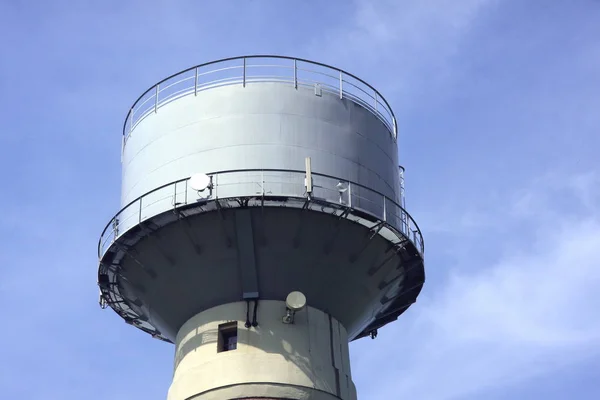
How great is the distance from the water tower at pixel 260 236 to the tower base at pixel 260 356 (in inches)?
1.1

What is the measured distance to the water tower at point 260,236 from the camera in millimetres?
21375

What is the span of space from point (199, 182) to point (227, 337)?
366 centimetres

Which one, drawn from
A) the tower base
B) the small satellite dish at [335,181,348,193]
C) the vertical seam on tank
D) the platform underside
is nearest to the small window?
the tower base

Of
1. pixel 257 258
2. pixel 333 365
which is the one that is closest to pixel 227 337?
pixel 257 258

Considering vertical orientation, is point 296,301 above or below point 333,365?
above

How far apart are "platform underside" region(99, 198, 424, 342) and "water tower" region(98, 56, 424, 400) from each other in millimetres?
28

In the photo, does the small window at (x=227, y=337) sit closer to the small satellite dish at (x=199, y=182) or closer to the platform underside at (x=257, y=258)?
the platform underside at (x=257, y=258)

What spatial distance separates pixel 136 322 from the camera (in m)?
25.2

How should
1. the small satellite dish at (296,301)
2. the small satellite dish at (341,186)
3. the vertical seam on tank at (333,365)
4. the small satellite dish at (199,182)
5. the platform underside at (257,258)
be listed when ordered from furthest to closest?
the vertical seam on tank at (333,365), the small satellite dish at (341,186), the small satellite dish at (296,301), the platform underside at (257,258), the small satellite dish at (199,182)

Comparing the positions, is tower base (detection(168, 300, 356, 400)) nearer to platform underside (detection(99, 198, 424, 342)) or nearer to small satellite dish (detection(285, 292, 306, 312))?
platform underside (detection(99, 198, 424, 342))

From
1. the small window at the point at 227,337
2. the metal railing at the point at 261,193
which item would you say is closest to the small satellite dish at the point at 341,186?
the metal railing at the point at 261,193

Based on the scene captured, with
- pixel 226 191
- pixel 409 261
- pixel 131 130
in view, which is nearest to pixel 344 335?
pixel 409 261

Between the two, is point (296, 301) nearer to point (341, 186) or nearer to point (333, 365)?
point (333, 365)

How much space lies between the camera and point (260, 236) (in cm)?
2138
